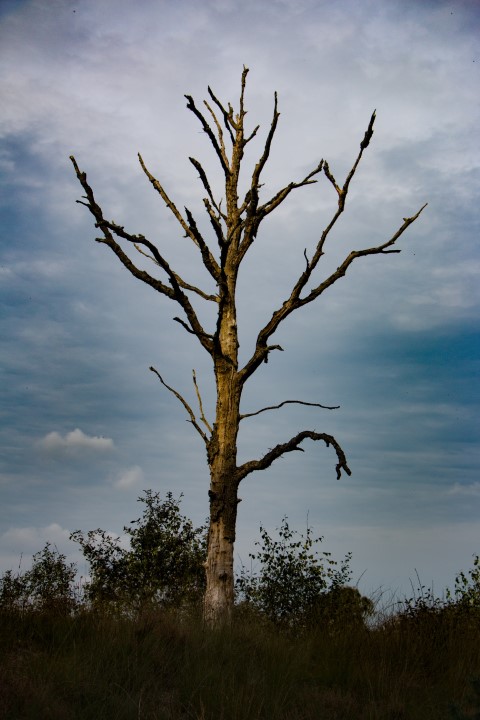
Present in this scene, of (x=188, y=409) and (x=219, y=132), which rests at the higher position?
(x=219, y=132)

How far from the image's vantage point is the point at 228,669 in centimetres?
807

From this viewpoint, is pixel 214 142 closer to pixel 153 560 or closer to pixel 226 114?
pixel 226 114

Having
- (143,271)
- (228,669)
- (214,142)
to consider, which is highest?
(214,142)

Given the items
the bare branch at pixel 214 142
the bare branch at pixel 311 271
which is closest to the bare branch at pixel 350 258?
the bare branch at pixel 311 271

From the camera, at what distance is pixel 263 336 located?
13.2 meters

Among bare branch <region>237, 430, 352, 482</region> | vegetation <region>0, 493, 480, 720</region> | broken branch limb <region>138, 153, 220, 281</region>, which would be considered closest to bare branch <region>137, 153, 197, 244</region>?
broken branch limb <region>138, 153, 220, 281</region>

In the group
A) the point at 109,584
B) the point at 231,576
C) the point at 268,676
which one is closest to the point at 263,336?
the point at 231,576

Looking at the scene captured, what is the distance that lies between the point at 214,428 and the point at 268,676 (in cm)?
521

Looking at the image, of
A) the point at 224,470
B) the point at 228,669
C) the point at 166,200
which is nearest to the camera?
the point at 228,669

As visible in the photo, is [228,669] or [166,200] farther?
[166,200]

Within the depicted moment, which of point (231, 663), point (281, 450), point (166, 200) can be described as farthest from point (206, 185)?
point (231, 663)

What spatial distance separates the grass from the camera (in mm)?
6914

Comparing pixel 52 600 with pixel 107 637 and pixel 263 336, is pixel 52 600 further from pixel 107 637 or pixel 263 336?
pixel 263 336

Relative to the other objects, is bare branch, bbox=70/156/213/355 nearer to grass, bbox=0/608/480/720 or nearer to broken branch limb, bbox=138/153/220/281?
broken branch limb, bbox=138/153/220/281
